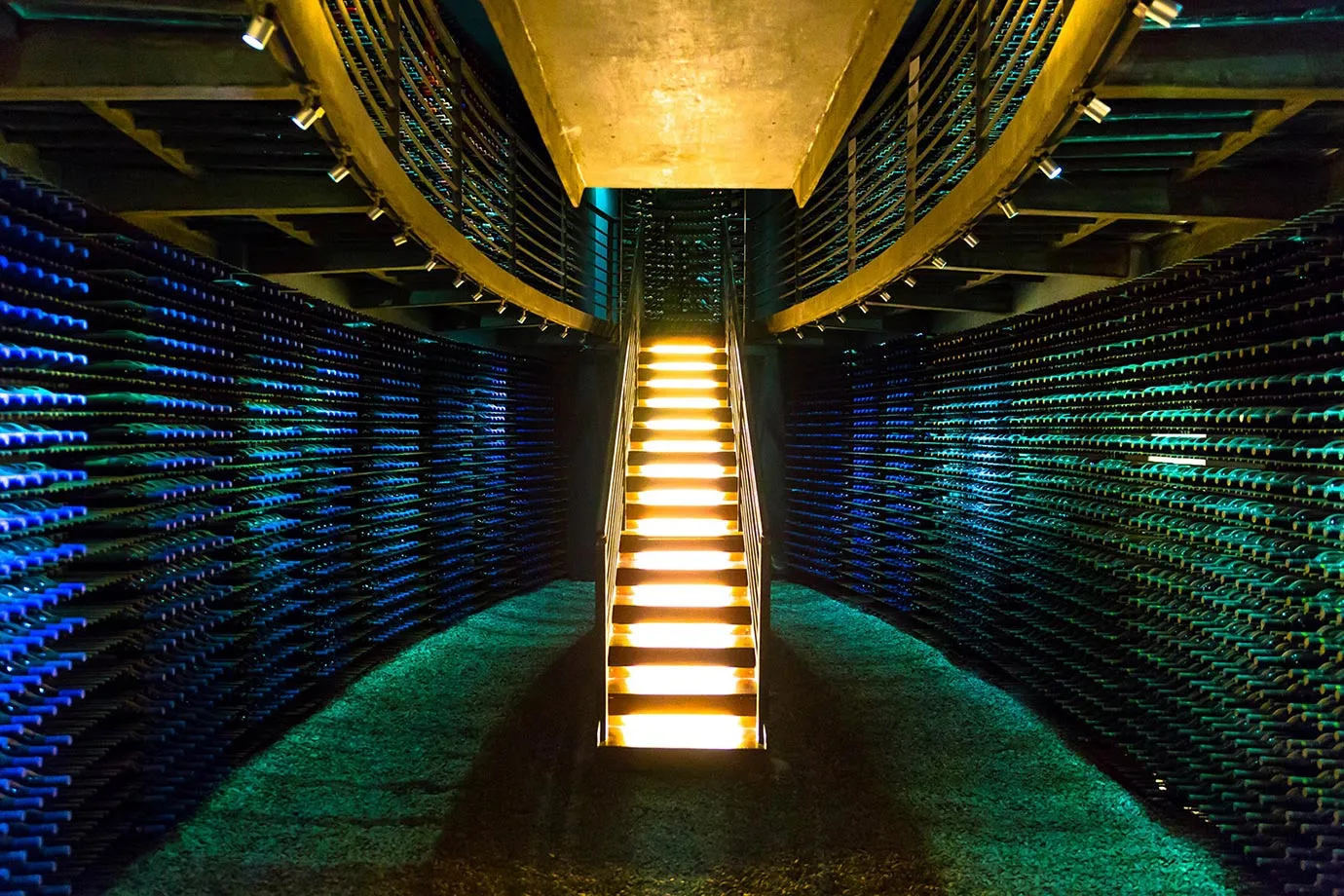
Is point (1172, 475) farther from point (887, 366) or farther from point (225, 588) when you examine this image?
point (225, 588)

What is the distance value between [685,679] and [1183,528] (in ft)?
9.83

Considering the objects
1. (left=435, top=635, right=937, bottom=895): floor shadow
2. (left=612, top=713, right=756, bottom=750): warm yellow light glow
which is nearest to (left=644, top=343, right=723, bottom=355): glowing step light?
(left=435, top=635, right=937, bottom=895): floor shadow

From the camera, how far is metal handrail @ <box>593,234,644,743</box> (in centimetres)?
460

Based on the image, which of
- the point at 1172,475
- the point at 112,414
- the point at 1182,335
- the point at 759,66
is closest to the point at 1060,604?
the point at 1172,475

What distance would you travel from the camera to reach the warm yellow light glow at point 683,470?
6.41 meters

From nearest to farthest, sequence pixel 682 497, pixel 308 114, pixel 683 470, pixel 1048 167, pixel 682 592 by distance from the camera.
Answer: pixel 308 114 → pixel 1048 167 → pixel 682 592 → pixel 682 497 → pixel 683 470

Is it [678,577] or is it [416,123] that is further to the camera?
[416,123]

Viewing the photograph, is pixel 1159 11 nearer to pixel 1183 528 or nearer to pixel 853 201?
pixel 1183 528

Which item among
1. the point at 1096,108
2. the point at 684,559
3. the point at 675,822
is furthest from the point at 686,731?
the point at 1096,108

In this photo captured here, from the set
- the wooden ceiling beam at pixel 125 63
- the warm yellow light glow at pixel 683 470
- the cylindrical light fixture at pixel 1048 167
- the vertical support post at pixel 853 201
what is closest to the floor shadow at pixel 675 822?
the warm yellow light glow at pixel 683 470

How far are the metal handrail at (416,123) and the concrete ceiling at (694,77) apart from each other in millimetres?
567

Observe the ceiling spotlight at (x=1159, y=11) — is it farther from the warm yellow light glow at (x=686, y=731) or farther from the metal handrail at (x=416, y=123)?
the warm yellow light glow at (x=686, y=731)

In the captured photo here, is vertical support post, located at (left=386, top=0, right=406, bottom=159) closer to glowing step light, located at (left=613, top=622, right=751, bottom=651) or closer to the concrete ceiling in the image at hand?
the concrete ceiling

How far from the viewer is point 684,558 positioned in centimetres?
579
